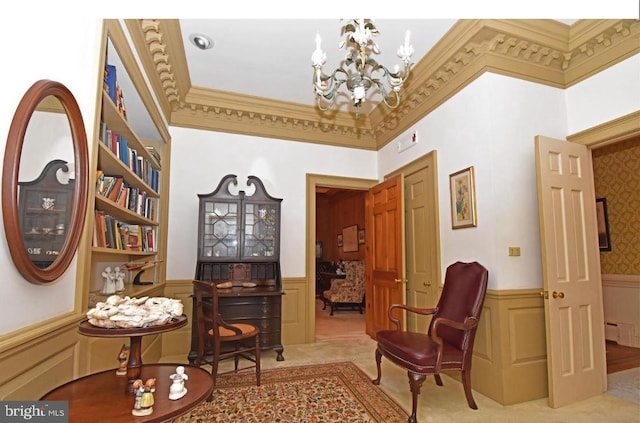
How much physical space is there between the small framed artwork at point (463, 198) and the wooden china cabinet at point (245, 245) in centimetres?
200

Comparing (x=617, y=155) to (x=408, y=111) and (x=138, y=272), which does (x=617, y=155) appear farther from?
(x=138, y=272)

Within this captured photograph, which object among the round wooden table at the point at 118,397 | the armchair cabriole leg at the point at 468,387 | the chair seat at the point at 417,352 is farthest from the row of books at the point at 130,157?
the armchair cabriole leg at the point at 468,387

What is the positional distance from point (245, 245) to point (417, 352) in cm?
233

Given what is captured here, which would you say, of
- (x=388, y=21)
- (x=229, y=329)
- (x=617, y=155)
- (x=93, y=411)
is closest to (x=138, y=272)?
(x=229, y=329)

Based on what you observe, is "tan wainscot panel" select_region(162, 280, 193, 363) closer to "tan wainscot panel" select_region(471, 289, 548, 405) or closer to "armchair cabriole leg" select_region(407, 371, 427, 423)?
"armchair cabriole leg" select_region(407, 371, 427, 423)

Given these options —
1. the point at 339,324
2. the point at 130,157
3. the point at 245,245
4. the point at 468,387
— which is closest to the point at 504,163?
the point at 468,387

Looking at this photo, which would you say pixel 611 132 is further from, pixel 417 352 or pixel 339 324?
pixel 339 324

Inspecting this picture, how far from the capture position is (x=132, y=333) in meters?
1.23

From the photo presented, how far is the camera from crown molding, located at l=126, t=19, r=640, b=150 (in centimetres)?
273

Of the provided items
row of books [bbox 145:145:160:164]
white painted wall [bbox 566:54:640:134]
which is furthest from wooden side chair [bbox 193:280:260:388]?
white painted wall [bbox 566:54:640:134]

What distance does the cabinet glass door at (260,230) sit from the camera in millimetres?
4043

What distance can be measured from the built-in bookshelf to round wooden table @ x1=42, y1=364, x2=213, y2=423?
933mm

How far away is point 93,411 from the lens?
3.80 ft
